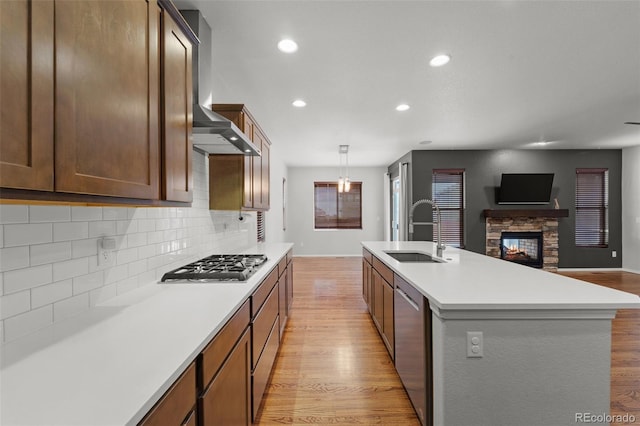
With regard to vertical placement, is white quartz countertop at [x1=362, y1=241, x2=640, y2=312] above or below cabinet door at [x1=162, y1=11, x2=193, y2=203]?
below

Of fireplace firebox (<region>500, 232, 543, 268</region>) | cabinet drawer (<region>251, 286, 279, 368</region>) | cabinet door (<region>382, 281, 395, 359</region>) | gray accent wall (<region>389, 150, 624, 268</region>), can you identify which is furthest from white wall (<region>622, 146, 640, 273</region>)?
cabinet drawer (<region>251, 286, 279, 368</region>)

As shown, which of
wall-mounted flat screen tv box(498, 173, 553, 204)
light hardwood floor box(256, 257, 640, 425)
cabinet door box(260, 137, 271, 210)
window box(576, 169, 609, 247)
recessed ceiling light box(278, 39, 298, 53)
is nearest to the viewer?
light hardwood floor box(256, 257, 640, 425)

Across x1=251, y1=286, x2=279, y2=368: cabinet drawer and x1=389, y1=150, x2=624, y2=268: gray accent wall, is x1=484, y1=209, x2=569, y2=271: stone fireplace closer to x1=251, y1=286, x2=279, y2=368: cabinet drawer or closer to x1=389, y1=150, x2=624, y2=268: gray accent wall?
x1=389, y1=150, x2=624, y2=268: gray accent wall

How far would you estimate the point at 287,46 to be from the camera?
7.56ft

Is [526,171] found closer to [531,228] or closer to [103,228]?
[531,228]

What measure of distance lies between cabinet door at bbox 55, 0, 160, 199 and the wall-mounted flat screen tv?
6.77 meters

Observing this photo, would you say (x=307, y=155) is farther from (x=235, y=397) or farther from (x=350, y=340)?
(x=235, y=397)

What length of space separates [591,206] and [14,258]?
9.09 m

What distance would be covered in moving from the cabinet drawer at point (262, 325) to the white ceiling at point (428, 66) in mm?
2009

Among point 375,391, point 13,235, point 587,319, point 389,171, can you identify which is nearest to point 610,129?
point 389,171

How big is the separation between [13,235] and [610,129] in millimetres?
7315

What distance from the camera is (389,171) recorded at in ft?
27.0

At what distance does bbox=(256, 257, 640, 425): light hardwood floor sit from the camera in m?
1.90

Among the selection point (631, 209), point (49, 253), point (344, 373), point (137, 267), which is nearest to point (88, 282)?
point (49, 253)
